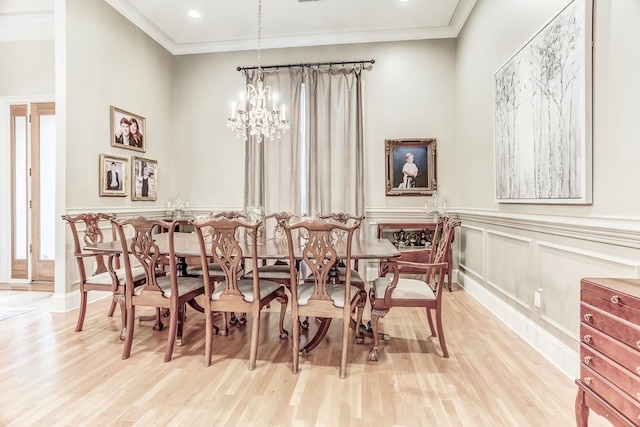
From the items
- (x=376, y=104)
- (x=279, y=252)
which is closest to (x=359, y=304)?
(x=279, y=252)

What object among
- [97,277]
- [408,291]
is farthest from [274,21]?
[408,291]

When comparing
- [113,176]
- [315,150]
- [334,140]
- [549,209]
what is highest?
[334,140]

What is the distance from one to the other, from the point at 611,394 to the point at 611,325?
0.87 ft

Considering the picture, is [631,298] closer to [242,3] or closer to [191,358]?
[191,358]

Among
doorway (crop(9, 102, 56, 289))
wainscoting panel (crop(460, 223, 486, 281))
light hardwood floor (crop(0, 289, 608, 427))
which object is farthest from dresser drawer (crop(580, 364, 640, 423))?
doorway (crop(9, 102, 56, 289))

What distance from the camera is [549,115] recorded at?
2.54 meters

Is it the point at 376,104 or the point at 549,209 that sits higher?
the point at 376,104

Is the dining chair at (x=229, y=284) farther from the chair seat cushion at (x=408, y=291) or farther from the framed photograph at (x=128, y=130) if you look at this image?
the framed photograph at (x=128, y=130)

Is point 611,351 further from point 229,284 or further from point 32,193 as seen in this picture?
point 32,193

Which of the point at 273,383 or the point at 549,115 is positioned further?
the point at 549,115

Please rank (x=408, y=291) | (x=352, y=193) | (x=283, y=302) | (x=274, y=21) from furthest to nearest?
(x=352, y=193), (x=274, y=21), (x=283, y=302), (x=408, y=291)

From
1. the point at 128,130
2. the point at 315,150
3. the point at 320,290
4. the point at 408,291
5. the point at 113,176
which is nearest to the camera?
the point at 320,290

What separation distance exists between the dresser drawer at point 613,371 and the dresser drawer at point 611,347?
0.7 inches

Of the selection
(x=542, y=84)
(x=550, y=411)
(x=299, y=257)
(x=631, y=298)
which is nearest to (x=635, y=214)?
(x=631, y=298)
